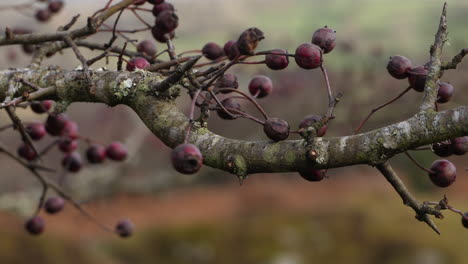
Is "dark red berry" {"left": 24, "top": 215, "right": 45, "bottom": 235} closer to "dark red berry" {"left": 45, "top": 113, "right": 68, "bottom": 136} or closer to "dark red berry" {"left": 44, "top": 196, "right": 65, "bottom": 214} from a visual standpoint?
"dark red berry" {"left": 44, "top": 196, "right": 65, "bottom": 214}

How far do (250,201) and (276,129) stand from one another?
5050 mm

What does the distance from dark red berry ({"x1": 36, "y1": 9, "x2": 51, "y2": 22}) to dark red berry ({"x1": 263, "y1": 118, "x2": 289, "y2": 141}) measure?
4.45 ft

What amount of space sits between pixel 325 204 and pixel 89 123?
422 centimetres

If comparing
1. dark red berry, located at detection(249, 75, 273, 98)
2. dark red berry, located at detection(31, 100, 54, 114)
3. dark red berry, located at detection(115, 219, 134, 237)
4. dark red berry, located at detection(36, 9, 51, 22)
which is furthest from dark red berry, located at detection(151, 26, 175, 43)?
dark red berry, located at detection(36, 9, 51, 22)

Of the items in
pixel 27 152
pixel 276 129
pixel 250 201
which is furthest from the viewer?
pixel 250 201

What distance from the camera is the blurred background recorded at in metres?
4.28

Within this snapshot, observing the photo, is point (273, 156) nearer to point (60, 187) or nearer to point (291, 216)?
point (60, 187)

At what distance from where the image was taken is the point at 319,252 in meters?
4.46

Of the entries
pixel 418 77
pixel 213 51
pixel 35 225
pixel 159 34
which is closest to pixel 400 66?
pixel 418 77

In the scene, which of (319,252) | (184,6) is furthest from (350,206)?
(184,6)

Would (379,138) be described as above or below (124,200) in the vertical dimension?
above

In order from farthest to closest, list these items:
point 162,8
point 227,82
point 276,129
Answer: point 162,8 → point 227,82 → point 276,129

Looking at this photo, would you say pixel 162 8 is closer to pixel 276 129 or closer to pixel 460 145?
pixel 276 129

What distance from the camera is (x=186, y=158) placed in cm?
86
